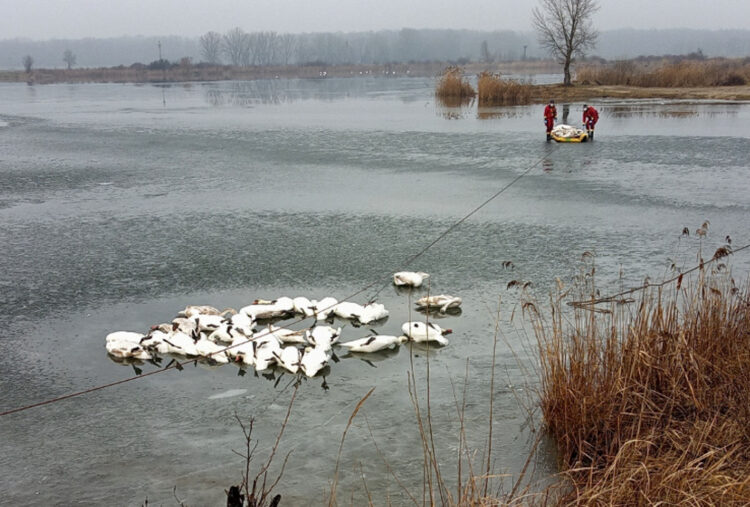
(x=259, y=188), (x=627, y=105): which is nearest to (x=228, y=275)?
(x=259, y=188)

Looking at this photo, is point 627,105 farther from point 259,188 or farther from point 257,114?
point 259,188

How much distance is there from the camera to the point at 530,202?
11.7m

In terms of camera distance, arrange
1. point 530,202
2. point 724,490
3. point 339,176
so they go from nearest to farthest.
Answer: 1. point 724,490
2. point 530,202
3. point 339,176

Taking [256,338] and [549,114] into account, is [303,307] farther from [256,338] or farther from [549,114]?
[549,114]

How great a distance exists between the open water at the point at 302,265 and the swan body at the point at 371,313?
153mm

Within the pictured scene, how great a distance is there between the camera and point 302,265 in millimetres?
8453

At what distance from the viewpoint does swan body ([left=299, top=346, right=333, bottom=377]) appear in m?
5.71

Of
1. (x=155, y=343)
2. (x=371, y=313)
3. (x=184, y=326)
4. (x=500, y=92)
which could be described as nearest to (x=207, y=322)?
(x=184, y=326)

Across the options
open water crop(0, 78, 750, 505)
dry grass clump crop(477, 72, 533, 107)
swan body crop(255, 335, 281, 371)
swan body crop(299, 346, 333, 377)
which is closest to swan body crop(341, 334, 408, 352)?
open water crop(0, 78, 750, 505)

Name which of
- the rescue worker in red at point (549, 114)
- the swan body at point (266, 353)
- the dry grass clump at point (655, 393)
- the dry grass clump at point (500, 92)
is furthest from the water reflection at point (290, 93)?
the dry grass clump at point (655, 393)

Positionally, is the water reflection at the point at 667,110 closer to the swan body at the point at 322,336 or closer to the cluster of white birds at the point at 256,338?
the cluster of white birds at the point at 256,338

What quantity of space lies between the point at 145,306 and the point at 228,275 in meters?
1.15

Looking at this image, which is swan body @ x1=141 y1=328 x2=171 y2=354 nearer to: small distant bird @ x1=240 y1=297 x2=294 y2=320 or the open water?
the open water

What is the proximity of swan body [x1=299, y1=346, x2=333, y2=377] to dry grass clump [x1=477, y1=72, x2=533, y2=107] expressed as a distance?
29207mm
